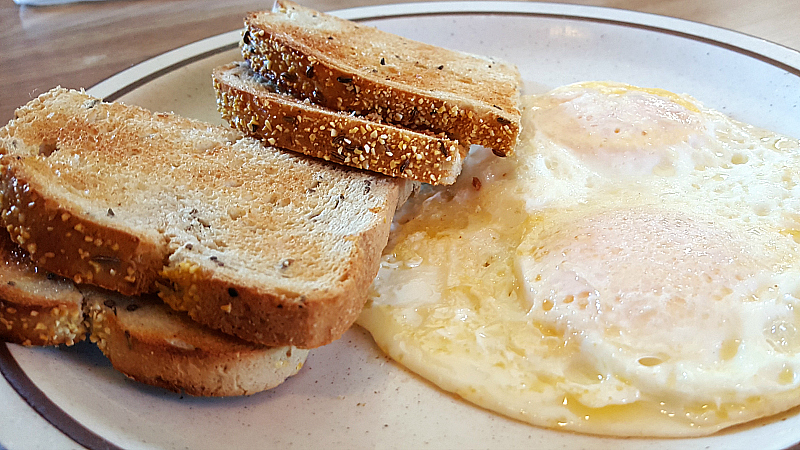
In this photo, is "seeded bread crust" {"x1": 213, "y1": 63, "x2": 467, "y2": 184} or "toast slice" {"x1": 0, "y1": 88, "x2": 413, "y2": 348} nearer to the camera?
"toast slice" {"x1": 0, "y1": 88, "x2": 413, "y2": 348}

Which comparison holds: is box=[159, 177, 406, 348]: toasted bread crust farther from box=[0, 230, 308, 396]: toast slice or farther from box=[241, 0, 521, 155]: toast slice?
box=[241, 0, 521, 155]: toast slice

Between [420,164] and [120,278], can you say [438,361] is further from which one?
[120,278]

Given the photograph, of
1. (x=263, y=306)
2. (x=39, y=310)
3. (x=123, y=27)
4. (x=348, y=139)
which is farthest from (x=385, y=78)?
(x=123, y=27)

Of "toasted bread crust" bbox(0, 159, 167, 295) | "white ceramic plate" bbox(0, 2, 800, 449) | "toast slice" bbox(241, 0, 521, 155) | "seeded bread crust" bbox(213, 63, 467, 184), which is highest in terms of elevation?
"toast slice" bbox(241, 0, 521, 155)

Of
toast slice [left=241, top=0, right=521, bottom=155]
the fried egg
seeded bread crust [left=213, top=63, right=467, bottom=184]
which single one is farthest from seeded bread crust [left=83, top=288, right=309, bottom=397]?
toast slice [left=241, top=0, right=521, bottom=155]

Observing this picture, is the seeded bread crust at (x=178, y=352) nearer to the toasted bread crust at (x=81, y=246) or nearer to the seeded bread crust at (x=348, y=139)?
the toasted bread crust at (x=81, y=246)

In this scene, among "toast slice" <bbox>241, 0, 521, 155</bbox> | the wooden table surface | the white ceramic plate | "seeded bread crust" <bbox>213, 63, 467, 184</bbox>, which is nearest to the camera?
the white ceramic plate

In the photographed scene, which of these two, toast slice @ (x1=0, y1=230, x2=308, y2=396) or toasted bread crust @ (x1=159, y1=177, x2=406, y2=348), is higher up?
toasted bread crust @ (x1=159, y1=177, x2=406, y2=348)

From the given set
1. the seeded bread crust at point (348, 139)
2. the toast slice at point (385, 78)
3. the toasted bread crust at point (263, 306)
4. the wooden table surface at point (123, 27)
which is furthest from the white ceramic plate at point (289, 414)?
the wooden table surface at point (123, 27)
